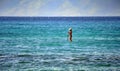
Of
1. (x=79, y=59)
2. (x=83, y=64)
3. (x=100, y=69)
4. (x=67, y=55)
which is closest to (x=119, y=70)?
(x=100, y=69)

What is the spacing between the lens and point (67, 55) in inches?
→ 1460

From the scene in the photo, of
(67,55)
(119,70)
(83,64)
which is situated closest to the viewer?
(119,70)

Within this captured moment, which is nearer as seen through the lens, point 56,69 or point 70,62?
point 56,69

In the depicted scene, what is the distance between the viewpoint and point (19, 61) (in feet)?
110

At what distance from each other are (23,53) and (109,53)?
336 inches

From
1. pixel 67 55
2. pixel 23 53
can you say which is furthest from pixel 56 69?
pixel 23 53

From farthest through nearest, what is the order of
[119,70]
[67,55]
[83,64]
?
[67,55] < [83,64] < [119,70]

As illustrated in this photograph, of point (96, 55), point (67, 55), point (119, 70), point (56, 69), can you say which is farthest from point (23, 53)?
point (119, 70)

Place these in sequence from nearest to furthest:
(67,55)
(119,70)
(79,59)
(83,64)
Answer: (119,70) < (83,64) < (79,59) < (67,55)

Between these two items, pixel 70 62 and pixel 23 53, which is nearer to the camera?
pixel 70 62

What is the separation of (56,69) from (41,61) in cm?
421

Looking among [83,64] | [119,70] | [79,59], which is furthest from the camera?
[79,59]

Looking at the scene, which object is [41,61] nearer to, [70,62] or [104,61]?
[70,62]

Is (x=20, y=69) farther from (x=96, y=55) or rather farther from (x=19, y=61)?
(x=96, y=55)
